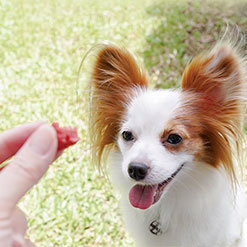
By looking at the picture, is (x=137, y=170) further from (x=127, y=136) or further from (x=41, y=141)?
(x=41, y=141)

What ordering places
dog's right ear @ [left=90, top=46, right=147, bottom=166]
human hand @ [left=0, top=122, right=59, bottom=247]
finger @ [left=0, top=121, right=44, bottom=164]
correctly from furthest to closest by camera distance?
dog's right ear @ [left=90, top=46, right=147, bottom=166], finger @ [left=0, top=121, right=44, bottom=164], human hand @ [left=0, top=122, right=59, bottom=247]

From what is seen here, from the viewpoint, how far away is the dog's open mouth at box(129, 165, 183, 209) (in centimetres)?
202

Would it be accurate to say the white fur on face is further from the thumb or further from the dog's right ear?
the thumb

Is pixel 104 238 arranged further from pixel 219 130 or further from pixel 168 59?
pixel 168 59

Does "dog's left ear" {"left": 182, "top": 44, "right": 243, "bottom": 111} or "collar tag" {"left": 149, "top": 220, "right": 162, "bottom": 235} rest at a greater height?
"dog's left ear" {"left": 182, "top": 44, "right": 243, "bottom": 111}

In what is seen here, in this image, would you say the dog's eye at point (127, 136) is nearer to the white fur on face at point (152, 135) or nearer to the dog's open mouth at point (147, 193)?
the white fur on face at point (152, 135)

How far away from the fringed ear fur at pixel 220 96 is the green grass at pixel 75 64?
0.72 metres

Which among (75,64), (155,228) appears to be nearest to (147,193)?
(155,228)

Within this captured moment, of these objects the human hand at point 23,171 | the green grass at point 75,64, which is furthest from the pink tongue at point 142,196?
the human hand at point 23,171

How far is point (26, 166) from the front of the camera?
1158 millimetres

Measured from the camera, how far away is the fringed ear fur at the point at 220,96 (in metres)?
1.93

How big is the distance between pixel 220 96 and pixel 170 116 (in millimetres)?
309

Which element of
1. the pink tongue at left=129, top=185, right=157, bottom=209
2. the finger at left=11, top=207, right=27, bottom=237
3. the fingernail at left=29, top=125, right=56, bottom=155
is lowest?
the pink tongue at left=129, top=185, right=157, bottom=209

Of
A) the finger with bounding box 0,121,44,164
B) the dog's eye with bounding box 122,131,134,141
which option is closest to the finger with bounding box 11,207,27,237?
the finger with bounding box 0,121,44,164
